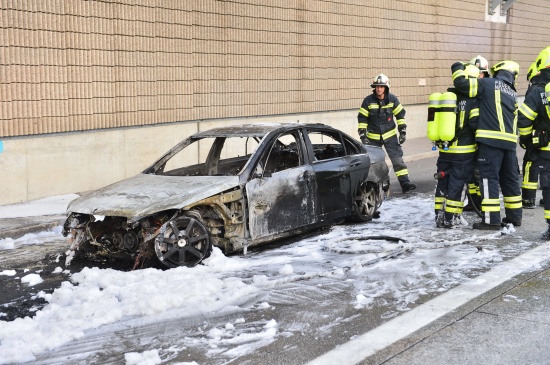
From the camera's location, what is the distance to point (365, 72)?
19438 mm

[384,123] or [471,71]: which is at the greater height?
[471,71]

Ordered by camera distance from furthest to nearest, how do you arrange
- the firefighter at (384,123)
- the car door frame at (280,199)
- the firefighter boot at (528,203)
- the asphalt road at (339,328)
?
the firefighter at (384,123)
the firefighter boot at (528,203)
the car door frame at (280,199)
the asphalt road at (339,328)

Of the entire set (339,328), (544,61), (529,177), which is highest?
(544,61)

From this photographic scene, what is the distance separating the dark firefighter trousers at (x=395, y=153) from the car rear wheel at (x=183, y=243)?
5756 millimetres

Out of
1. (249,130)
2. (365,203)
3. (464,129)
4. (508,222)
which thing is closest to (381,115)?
(365,203)

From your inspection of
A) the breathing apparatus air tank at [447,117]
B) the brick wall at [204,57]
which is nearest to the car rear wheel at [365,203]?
the breathing apparatus air tank at [447,117]

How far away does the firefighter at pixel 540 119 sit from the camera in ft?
30.1

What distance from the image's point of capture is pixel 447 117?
29.8ft

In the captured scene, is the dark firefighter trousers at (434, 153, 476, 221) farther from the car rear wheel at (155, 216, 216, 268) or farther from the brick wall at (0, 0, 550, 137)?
the brick wall at (0, 0, 550, 137)

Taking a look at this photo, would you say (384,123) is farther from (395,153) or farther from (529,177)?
(529,177)

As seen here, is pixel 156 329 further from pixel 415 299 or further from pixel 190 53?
pixel 190 53

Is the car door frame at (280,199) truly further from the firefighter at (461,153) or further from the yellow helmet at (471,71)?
the yellow helmet at (471,71)

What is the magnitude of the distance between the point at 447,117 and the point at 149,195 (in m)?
3.63

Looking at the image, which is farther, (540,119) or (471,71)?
(540,119)
